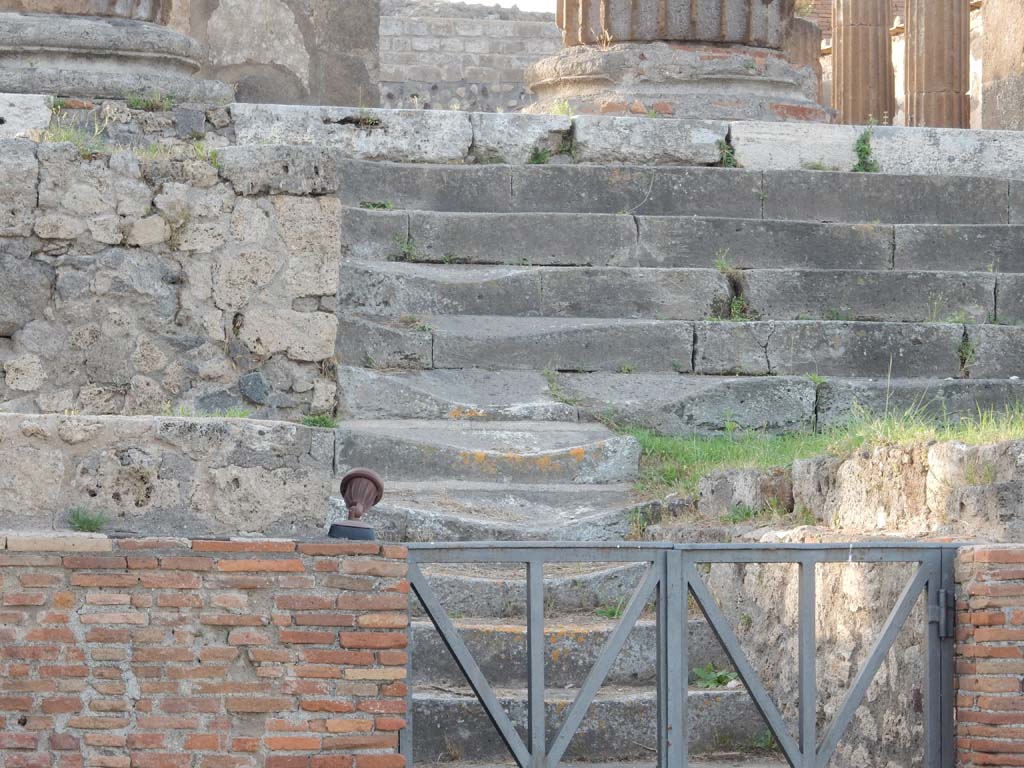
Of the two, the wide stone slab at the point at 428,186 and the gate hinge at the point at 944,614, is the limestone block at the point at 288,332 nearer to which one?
the wide stone slab at the point at 428,186

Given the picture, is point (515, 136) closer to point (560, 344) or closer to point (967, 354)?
point (560, 344)

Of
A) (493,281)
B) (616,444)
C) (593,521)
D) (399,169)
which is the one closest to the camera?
(593,521)

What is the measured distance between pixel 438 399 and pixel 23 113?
9.28ft

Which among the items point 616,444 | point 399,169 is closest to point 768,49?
point 399,169

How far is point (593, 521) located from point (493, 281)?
2040 millimetres

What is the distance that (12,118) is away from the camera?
28.3 ft

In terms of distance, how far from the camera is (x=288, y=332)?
6914 millimetres

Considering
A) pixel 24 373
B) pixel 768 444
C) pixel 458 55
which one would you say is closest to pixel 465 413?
pixel 768 444

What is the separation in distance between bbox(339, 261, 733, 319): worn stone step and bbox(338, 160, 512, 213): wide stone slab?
20.8 inches

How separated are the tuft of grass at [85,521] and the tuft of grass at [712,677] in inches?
88.2

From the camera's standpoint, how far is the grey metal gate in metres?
4.62

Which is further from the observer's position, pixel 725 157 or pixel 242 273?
pixel 725 157

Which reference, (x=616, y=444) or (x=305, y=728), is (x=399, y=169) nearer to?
(x=616, y=444)

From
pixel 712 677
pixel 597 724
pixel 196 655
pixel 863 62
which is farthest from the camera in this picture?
pixel 863 62
